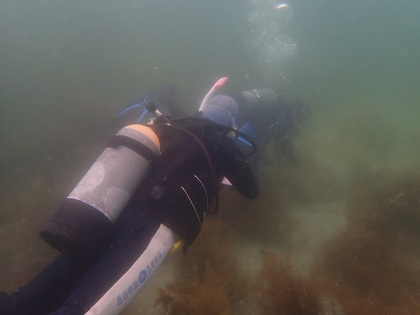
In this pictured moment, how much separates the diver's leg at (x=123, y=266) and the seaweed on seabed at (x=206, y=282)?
2436mm

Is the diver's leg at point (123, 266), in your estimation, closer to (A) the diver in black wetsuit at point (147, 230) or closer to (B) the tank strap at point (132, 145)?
(A) the diver in black wetsuit at point (147, 230)

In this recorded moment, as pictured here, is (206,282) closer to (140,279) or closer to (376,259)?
(140,279)

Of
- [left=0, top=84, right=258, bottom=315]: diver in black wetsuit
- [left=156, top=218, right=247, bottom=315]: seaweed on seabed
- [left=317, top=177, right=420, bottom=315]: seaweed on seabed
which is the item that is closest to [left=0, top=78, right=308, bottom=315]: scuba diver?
[left=0, top=84, right=258, bottom=315]: diver in black wetsuit

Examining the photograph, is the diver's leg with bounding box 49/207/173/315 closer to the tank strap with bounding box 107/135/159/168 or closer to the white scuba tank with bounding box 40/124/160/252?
the white scuba tank with bounding box 40/124/160/252

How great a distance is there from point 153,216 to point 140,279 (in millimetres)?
587

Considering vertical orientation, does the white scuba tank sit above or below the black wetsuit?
above

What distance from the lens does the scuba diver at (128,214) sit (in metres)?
→ 2.18

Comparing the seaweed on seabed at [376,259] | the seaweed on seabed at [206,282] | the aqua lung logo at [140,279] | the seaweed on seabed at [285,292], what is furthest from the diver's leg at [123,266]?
the seaweed on seabed at [376,259]

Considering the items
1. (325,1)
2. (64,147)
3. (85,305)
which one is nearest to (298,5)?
(325,1)

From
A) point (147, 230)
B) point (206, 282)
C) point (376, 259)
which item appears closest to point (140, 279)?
point (147, 230)

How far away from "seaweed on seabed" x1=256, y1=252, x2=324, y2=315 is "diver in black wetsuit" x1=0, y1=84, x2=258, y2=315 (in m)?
2.51

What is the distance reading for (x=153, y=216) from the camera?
8.57ft

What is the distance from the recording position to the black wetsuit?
2.18m

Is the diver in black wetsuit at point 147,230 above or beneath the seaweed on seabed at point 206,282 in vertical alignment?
above
